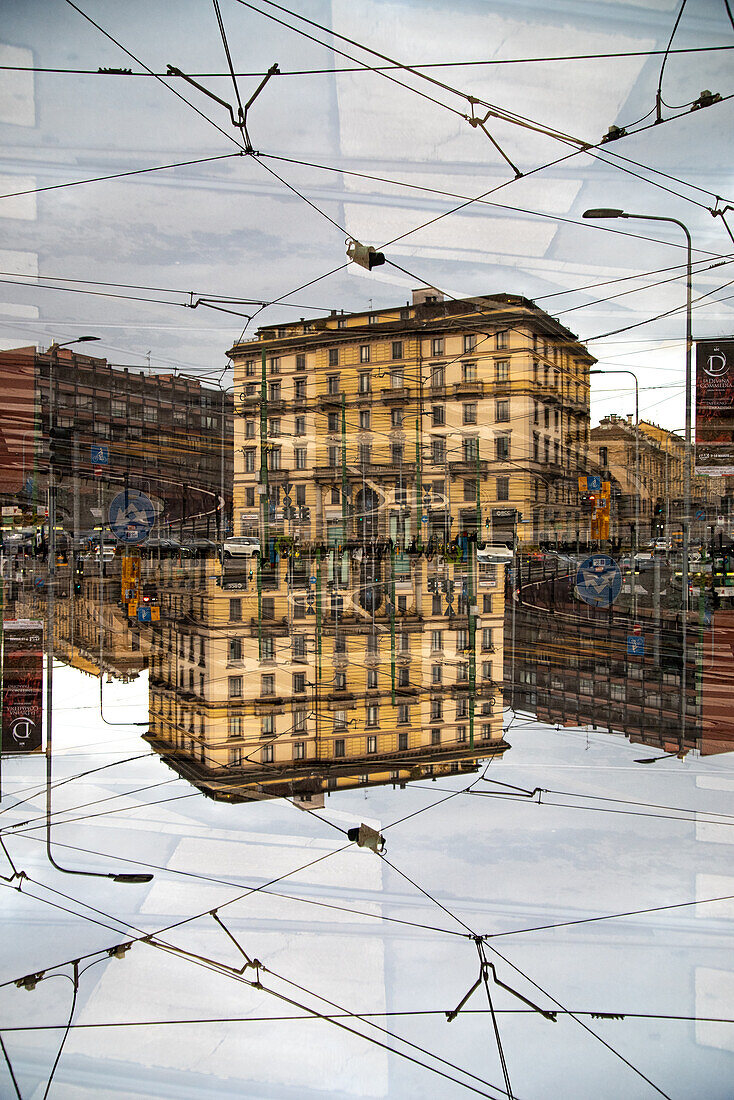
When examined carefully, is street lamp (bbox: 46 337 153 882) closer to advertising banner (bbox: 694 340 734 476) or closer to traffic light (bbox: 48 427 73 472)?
traffic light (bbox: 48 427 73 472)

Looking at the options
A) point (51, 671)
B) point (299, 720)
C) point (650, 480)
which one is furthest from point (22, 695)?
point (650, 480)

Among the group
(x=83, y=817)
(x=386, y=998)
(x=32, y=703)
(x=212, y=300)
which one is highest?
(x=212, y=300)

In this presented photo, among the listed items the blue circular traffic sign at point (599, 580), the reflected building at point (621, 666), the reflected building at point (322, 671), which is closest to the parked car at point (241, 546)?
the reflected building at point (322, 671)

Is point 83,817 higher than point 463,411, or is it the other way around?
point 463,411

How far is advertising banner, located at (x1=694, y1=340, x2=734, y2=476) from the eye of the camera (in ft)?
11.1

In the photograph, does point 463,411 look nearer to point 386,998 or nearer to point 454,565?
point 454,565

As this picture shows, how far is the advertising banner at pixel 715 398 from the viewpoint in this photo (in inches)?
134

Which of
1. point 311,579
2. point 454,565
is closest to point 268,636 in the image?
point 311,579

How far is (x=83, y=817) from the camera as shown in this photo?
7.65ft

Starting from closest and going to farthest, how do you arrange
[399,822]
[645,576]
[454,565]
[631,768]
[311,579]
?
[399,822] < [631,768] < [454,565] < [311,579] < [645,576]

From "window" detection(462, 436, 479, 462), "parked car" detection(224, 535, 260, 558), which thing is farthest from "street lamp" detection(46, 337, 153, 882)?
"window" detection(462, 436, 479, 462)

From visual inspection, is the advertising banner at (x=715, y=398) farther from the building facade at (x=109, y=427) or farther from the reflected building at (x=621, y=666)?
the building facade at (x=109, y=427)

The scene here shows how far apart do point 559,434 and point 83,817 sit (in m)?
4.23

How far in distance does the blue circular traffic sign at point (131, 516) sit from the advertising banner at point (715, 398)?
3.98m
